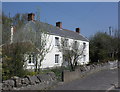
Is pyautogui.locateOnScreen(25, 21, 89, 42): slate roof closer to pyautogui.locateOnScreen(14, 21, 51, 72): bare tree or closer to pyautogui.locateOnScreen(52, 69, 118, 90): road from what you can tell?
pyautogui.locateOnScreen(14, 21, 51, 72): bare tree

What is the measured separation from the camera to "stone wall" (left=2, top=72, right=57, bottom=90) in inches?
271

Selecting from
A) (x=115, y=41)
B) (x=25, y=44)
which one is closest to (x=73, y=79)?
(x=25, y=44)

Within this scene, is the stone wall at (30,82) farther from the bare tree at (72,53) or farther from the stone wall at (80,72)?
the bare tree at (72,53)

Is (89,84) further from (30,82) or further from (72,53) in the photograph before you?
(72,53)

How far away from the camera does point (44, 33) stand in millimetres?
11180

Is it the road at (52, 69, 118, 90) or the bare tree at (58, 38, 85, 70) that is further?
the bare tree at (58, 38, 85, 70)

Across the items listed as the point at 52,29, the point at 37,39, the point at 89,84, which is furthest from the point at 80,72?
the point at 52,29

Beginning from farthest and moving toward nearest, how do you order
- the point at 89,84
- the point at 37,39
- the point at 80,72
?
the point at 80,72
the point at 37,39
the point at 89,84

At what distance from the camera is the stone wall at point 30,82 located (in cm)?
689

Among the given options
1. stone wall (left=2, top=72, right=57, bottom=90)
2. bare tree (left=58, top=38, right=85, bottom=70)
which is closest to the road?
stone wall (left=2, top=72, right=57, bottom=90)

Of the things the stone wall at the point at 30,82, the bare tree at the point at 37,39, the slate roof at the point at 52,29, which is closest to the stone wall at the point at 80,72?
the stone wall at the point at 30,82

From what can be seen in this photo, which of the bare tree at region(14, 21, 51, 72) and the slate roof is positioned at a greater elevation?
the slate roof

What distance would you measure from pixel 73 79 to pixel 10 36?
5.49 metres

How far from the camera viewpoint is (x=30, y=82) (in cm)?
780
